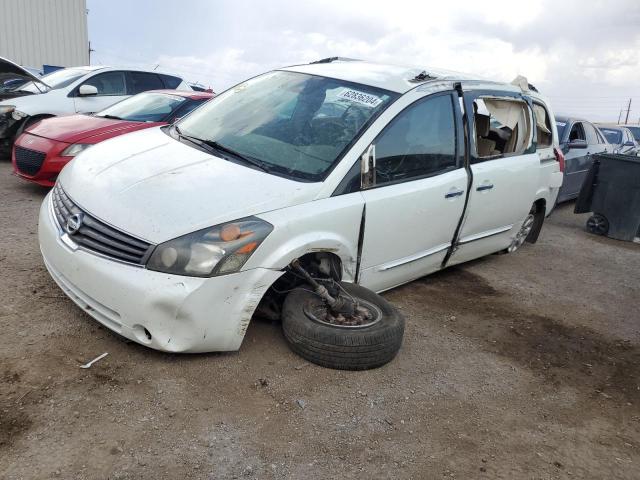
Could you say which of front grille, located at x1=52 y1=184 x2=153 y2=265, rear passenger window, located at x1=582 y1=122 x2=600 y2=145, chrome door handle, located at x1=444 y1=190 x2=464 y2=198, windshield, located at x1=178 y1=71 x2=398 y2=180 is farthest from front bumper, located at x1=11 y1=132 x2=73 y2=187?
rear passenger window, located at x1=582 y1=122 x2=600 y2=145

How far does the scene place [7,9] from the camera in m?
24.0

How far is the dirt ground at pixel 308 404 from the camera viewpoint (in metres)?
2.43

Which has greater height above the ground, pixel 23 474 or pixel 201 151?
pixel 201 151

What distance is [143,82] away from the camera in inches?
362

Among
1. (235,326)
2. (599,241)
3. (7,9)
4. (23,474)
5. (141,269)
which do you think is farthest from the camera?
(7,9)

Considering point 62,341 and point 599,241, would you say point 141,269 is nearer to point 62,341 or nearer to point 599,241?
point 62,341

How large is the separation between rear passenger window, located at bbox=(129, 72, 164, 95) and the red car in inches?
83.8

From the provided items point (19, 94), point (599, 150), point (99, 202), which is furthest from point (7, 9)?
point (99, 202)

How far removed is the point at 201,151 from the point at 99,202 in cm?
82

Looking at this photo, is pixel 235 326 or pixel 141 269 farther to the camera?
pixel 235 326

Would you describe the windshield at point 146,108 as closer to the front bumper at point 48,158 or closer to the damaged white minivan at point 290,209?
the front bumper at point 48,158

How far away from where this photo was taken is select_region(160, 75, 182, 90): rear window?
372 inches

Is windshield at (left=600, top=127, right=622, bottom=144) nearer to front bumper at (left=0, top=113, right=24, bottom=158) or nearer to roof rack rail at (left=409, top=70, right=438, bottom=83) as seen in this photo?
roof rack rail at (left=409, top=70, right=438, bottom=83)

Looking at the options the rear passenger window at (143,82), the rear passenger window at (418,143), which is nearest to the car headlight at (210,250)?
the rear passenger window at (418,143)
